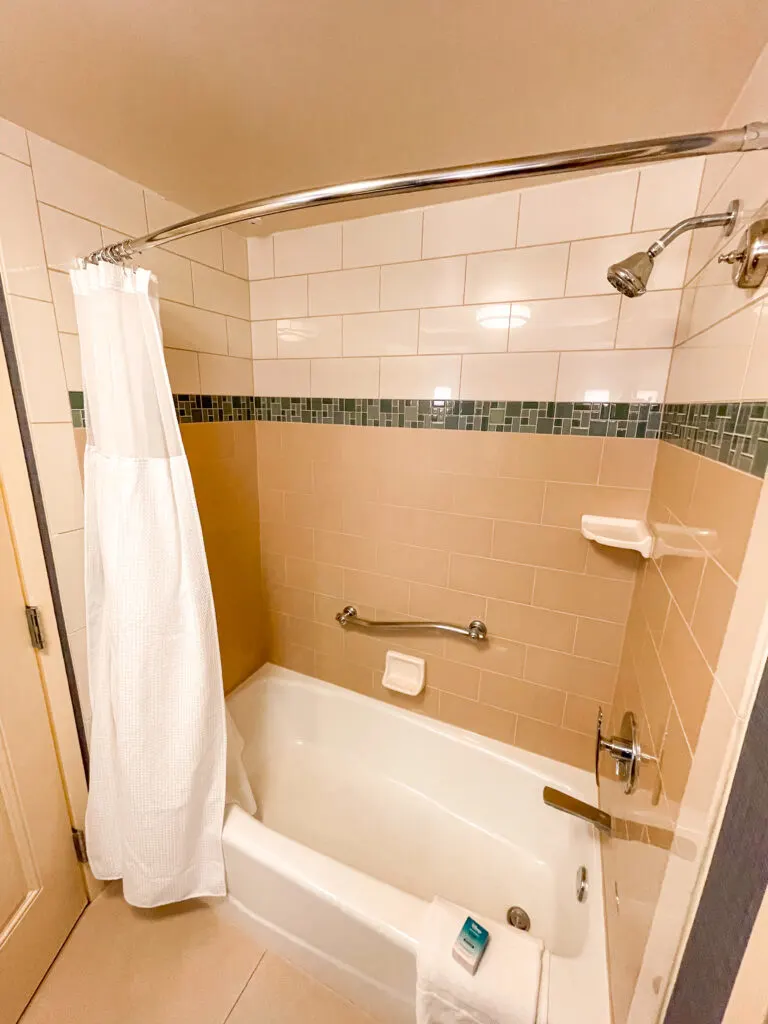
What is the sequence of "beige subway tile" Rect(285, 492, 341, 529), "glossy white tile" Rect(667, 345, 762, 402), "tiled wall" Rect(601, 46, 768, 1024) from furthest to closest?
"beige subway tile" Rect(285, 492, 341, 529) < "glossy white tile" Rect(667, 345, 762, 402) < "tiled wall" Rect(601, 46, 768, 1024)

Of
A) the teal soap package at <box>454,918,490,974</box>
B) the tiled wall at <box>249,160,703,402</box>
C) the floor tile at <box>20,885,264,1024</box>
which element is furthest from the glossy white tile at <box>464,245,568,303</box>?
the floor tile at <box>20,885,264,1024</box>

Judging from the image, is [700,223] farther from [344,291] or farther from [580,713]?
[580,713]

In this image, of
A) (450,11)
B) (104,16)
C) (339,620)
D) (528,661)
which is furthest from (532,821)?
(104,16)

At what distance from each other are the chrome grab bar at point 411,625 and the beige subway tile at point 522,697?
179mm

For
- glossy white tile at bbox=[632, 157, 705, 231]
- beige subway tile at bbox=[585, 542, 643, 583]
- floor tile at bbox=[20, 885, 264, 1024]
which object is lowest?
floor tile at bbox=[20, 885, 264, 1024]

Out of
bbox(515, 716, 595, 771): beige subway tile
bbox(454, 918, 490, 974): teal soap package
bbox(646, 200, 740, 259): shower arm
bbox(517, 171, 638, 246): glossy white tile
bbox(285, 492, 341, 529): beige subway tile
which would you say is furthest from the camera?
bbox(285, 492, 341, 529): beige subway tile

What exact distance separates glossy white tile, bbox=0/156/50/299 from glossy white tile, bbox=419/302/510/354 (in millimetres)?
997

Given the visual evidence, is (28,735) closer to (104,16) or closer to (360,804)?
(360,804)

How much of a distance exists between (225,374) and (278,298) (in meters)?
0.35

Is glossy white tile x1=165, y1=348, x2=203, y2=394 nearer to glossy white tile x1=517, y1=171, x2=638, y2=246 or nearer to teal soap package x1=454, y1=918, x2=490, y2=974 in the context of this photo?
glossy white tile x1=517, y1=171, x2=638, y2=246

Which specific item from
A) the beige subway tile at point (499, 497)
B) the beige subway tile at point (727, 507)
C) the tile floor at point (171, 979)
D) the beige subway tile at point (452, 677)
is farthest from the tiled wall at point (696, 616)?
the tile floor at point (171, 979)

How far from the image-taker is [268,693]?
1827mm

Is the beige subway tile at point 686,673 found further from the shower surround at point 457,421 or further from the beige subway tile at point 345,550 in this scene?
the beige subway tile at point 345,550

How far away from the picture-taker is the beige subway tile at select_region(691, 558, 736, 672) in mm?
507
